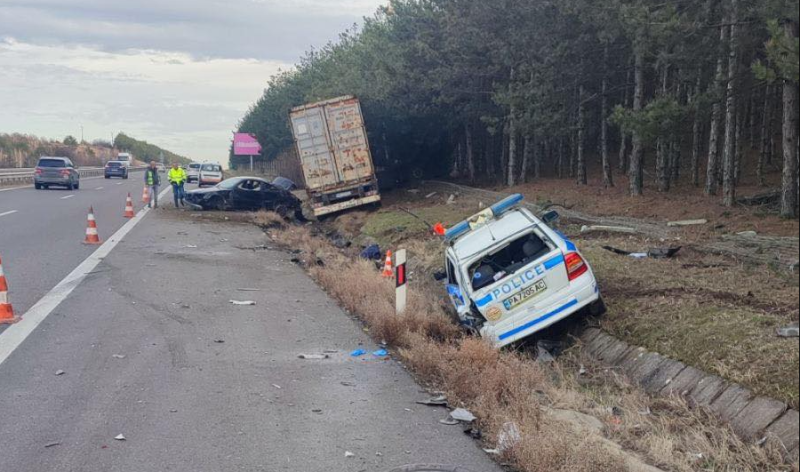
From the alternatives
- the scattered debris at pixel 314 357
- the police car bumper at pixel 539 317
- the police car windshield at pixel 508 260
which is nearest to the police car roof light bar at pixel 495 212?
the police car windshield at pixel 508 260

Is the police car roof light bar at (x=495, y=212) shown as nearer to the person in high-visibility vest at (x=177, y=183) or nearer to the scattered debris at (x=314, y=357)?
the scattered debris at (x=314, y=357)

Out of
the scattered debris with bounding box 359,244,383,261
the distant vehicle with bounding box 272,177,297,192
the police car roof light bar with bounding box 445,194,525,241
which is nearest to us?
the police car roof light bar with bounding box 445,194,525,241

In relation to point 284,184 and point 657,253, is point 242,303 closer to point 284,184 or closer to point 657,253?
point 657,253

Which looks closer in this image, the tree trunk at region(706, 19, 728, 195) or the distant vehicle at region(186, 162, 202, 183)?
the tree trunk at region(706, 19, 728, 195)

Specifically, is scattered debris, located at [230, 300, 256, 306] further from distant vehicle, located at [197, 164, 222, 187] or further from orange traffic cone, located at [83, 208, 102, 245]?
distant vehicle, located at [197, 164, 222, 187]

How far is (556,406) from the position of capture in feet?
24.6

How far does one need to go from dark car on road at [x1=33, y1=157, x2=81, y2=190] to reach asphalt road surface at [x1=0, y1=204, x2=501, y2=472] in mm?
29449

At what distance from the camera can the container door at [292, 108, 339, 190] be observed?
1063 inches

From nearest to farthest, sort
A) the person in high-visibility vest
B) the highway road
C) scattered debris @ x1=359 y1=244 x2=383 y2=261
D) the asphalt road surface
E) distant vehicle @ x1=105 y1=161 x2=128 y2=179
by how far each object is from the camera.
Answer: the asphalt road surface, the highway road, scattered debris @ x1=359 y1=244 x2=383 y2=261, the person in high-visibility vest, distant vehicle @ x1=105 y1=161 x2=128 y2=179

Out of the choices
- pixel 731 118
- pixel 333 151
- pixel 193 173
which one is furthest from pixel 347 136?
pixel 193 173

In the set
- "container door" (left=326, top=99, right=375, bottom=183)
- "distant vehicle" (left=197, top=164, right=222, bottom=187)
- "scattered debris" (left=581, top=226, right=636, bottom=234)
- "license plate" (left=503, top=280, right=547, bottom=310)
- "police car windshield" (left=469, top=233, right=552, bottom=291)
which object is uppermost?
"container door" (left=326, top=99, right=375, bottom=183)

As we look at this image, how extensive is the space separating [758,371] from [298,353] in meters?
4.90

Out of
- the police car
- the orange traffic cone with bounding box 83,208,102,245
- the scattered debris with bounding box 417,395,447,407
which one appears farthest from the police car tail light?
the orange traffic cone with bounding box 83,208,102,245

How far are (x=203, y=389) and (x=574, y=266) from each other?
4.88m
